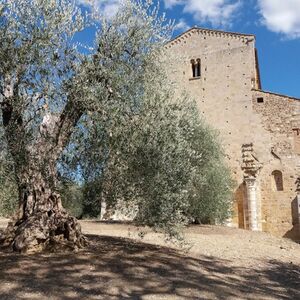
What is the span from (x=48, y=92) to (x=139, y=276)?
13.3ft

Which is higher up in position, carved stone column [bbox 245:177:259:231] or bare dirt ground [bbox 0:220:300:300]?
carved stone column [bbox 245:177:259:231]

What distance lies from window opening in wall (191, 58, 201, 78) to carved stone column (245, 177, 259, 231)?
8.75 metres

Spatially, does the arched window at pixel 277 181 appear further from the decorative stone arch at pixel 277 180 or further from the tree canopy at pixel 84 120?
the tree canopy at pixel 84 120

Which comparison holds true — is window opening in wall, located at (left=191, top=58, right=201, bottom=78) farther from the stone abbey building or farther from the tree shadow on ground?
the tree shadow on ground

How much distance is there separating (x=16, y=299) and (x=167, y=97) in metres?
5.54

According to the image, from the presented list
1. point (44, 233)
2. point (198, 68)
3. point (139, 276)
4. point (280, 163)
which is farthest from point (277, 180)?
point (139, 276)

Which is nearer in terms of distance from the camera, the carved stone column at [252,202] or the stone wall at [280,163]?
the carved stone column at [252,202]

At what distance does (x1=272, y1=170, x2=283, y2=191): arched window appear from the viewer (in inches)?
980

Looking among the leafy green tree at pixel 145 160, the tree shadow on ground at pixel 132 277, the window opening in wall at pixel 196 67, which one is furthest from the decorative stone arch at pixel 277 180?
the leafy green tree at pixel 145 160

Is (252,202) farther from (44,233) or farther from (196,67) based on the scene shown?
(44,233)

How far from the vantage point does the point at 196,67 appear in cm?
2894

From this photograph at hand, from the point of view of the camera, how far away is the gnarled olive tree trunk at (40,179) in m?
7.97

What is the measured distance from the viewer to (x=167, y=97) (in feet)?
30.6

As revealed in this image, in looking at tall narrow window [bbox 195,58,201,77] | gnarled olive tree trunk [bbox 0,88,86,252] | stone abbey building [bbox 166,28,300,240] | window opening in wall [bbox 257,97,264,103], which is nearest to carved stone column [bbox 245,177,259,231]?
stone abbey building [bbox 166,28,300,240]
